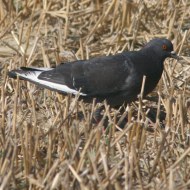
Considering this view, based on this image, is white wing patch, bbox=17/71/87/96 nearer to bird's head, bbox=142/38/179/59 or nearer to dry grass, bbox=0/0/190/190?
dry grass, bbox=0/0/190/190

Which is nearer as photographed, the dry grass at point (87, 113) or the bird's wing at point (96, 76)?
the dry grass at point (87, 113)

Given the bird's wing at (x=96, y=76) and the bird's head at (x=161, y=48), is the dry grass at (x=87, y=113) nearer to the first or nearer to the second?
the bird's wing at (x=96, y=76)

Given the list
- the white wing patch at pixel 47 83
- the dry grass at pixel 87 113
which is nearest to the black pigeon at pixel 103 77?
the white wing patch at pixel 47 83

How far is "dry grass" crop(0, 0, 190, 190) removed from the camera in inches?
180

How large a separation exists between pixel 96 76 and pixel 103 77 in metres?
0.06

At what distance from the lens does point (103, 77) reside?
20.9ft

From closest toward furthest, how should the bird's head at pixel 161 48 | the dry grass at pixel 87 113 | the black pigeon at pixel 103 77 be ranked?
1. the dry grass at pixel 87 113
2. the black pigeon at pixel 103 77
3. the bird's head at pixel 161 48

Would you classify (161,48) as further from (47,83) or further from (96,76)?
(47,83)

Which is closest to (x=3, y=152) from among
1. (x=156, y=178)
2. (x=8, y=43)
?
(x=156, y=178)

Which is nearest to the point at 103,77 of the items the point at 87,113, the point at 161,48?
the point at 161,48

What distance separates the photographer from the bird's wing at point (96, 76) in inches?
249

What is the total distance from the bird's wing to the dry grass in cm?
18

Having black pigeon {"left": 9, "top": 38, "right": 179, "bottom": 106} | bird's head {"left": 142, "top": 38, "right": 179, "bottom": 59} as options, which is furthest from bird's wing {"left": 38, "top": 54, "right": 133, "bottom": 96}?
bird's head {"left": 142, "top": 38, "right": 179, "bottom": 59}

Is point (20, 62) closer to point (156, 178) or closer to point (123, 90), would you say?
point (123, 90)
